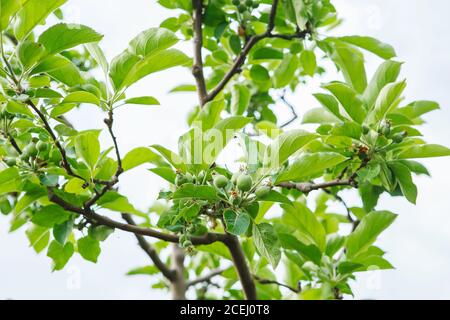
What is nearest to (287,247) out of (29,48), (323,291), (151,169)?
(323,291)

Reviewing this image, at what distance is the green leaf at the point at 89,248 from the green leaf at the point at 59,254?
88mm

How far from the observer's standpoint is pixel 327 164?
1.55m

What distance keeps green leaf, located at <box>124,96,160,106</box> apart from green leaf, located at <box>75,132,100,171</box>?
0.51 feet

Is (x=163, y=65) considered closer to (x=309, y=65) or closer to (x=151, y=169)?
(x=151, y=169)

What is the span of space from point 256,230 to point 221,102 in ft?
1.21

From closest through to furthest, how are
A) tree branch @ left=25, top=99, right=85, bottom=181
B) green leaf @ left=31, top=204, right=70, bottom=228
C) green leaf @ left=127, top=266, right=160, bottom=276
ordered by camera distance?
tree branch @ left=25, top=99, right=85, bottom=181, green leaf @ left=31, top=204, right=70, bottom=228, green leaf @ left=127, top=266, right=160, bottom=276

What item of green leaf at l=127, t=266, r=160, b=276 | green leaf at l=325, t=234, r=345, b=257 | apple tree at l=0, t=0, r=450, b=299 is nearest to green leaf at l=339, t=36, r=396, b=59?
apple tree at l=0, t=0, r=450, b=299

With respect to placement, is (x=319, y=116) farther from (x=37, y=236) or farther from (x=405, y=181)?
(x=37, y=236)

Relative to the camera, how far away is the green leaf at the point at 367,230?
1968mm

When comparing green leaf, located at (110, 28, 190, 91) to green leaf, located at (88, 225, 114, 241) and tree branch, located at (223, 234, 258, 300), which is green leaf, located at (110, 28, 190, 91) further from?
tree branch, located at (223, 234, 258, 300)

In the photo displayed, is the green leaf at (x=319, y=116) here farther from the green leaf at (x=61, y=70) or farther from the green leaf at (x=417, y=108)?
the green leaf at (x=61, y=70)

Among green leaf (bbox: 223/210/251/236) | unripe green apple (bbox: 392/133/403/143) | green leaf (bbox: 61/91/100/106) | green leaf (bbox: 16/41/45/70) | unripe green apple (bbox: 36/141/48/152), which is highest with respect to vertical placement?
green leaf (bbox: 16/41/45/70)

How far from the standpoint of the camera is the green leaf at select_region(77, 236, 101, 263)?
1.90 meters

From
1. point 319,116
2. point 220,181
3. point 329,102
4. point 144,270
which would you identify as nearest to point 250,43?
point 319,116
